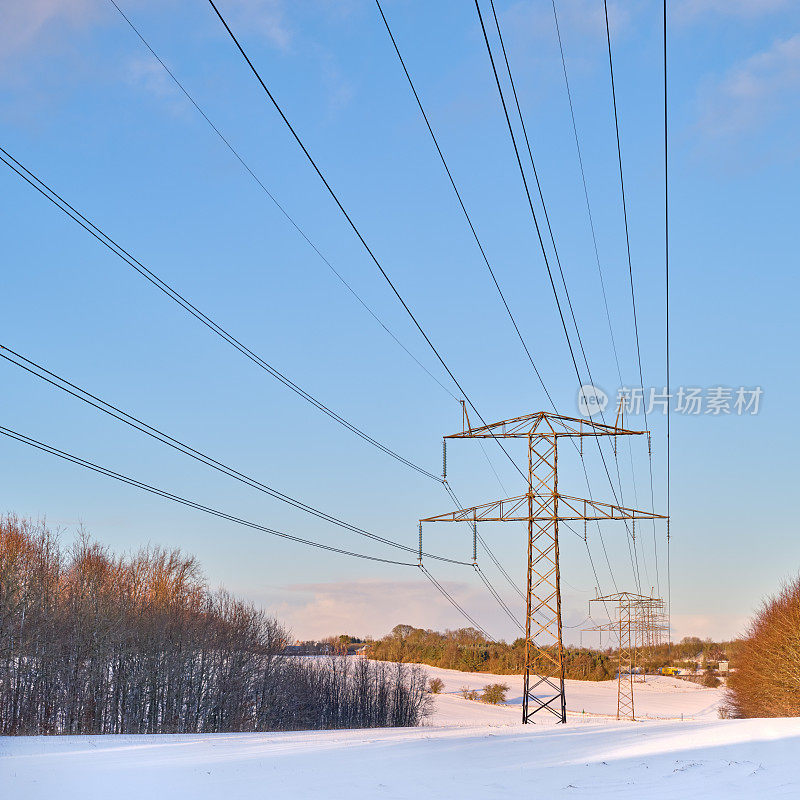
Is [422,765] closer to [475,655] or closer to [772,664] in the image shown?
[772,664]

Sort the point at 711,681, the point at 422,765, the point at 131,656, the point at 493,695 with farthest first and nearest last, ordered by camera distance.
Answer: the point at 711,681 → the point at 493,695 → the point at 131,656 → the point at 422,765

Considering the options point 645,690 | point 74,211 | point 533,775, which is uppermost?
point 74,211

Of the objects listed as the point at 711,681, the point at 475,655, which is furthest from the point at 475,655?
the point at 711,681

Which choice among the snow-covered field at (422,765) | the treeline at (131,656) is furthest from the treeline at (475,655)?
the snow-covered field at (422,765)

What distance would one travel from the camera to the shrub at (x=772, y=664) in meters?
46.9

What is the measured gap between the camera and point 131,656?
1961 inches

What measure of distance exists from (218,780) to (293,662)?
60994 mm

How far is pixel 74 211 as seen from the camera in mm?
15633

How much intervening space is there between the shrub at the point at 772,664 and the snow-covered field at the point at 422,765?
18.6 m

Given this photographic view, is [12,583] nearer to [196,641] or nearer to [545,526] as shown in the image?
[196,641]

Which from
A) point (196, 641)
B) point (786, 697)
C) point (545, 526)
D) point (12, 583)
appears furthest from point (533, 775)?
point (196, 641)

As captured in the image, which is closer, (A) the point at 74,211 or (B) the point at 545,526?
(A) the point at 74,211

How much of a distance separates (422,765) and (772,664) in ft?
128

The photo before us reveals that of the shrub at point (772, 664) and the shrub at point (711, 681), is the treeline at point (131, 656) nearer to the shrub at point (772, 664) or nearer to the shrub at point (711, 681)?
the shrub at point (772, 664)
